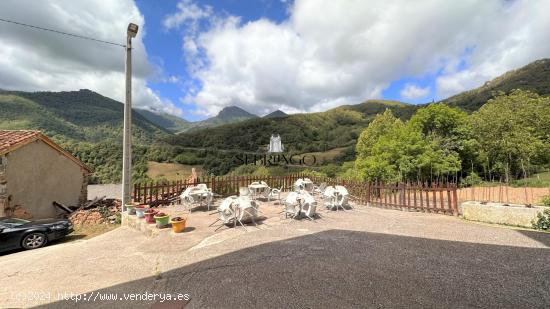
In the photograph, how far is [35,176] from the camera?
1056 cm

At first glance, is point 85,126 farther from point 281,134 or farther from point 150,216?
point 150,216

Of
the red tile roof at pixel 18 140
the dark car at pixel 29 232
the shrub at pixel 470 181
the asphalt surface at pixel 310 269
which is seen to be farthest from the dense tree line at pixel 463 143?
the red tile roof at pixel 18 140

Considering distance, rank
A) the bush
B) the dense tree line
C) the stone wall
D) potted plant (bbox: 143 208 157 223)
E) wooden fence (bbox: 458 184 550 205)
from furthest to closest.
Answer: the dense tree line
wooden fence (bbox: 458 184 550 205)
the stone wall
potted plant (bbox: 143 208 157 223)
the bush

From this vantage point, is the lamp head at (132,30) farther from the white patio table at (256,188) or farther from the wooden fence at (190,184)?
the white patio table at (256,188)

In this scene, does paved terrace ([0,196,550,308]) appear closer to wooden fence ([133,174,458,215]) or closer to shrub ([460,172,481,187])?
wooden fence ([133,174,458,215])

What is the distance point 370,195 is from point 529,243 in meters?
5.51

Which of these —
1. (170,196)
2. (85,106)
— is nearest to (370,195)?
(170,196)

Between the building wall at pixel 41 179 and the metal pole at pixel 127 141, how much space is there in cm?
474

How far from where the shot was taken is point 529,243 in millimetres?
5238

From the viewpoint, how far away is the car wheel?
7.48 meters

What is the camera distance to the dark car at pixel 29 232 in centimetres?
725

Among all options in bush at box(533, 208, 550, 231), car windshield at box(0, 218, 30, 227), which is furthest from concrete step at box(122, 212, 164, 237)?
bush at box(533, 208, 550, 231)

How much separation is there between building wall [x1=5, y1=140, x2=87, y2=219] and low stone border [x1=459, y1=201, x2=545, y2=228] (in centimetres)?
1593

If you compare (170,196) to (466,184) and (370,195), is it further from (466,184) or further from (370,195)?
(466,184)
